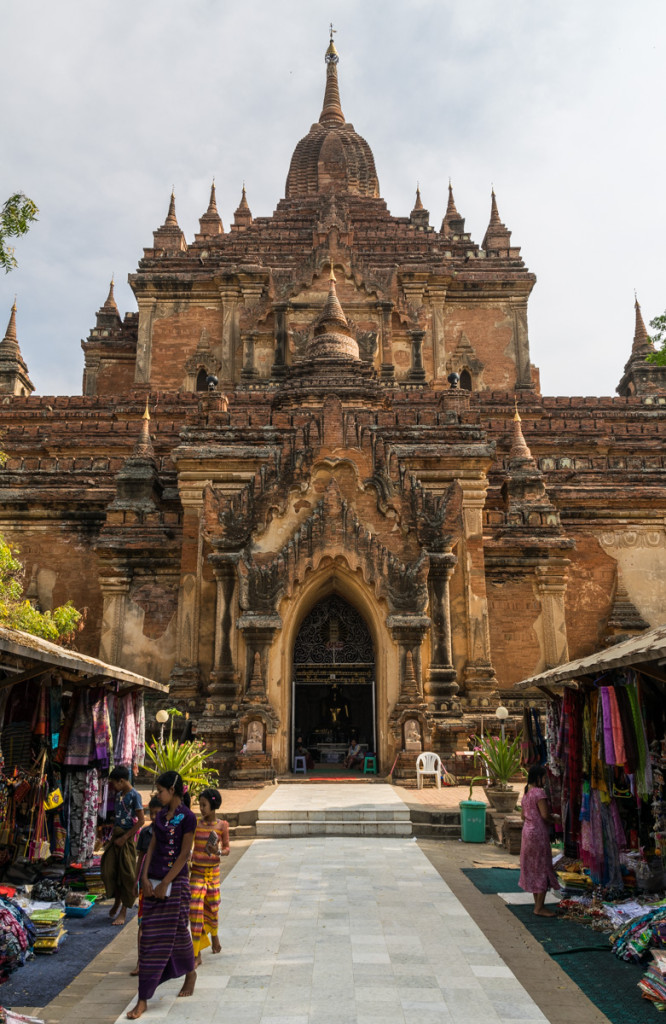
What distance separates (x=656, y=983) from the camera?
22.1 ft

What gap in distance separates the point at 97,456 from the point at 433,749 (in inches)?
607

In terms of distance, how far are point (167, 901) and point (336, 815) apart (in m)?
7.41

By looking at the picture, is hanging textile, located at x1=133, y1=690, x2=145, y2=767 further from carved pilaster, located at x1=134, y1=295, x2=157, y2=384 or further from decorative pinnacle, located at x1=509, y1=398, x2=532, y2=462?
carved pilaster, located at x1=134, y1=295, x2=157, y2=384

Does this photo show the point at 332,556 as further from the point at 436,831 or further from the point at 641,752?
the point at 641,752

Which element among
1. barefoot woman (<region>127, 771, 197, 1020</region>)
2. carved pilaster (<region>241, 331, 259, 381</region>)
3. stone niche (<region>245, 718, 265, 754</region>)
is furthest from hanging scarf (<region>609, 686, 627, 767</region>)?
carved pilaster (<region>241, 331, 259, 381</region>)

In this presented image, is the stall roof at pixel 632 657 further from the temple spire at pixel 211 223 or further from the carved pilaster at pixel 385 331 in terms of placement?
the temple spire at pixel 211 223

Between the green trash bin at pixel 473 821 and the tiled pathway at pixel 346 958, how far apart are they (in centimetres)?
186

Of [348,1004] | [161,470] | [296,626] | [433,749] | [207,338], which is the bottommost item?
[348,1004]

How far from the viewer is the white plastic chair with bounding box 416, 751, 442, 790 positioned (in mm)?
15859

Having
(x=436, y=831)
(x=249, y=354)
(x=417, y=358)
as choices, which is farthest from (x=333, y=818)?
(x=249, y=354)

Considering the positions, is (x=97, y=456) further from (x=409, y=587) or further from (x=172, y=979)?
(x=172, y=979)

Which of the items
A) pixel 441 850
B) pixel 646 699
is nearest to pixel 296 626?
pixel 441 850

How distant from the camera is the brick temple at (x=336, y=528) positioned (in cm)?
1680

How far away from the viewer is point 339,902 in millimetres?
9359
